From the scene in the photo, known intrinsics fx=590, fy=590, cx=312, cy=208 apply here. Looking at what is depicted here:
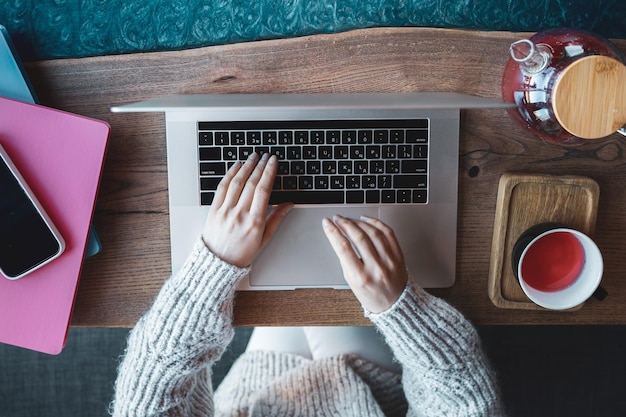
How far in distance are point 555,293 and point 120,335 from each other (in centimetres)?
82

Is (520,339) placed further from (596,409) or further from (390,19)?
(390,19)

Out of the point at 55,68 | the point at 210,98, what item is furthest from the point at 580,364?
the point at 55,68

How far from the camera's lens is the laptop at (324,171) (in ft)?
2.70

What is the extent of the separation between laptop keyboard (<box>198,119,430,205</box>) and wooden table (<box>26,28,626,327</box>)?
0.22 ft

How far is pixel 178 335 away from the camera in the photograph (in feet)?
2.71

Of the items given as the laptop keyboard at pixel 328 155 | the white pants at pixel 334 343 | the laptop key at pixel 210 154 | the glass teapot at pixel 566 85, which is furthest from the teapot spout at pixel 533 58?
the white pants at pixel 334 343

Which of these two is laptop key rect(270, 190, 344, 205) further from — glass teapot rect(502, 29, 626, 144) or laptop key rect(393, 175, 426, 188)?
glass teapot rect(502, 29, 626, 144)

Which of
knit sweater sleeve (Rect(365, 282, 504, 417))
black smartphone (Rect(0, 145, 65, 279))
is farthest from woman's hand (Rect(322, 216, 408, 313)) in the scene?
black smartphone (Rect(0, 145, 65, 279))

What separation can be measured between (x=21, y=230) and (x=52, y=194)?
6 centimetres

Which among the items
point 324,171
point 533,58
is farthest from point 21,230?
point 533,58

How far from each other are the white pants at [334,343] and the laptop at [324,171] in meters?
0.24

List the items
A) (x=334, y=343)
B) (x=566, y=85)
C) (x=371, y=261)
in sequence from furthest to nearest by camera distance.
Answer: (x=334, y=343) < (x=371, y=261) < (x=566, y=85)

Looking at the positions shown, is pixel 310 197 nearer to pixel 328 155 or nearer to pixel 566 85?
pixel 328 155

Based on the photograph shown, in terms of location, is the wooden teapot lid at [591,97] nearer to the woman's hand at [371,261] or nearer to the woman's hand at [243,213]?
the woman's hand at [371,261]
